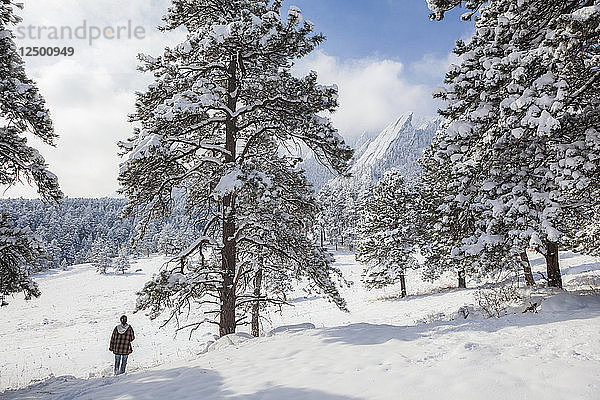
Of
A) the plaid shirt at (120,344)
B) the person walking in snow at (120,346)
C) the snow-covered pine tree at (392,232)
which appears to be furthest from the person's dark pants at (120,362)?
the snow-covered pine tree at (392,232)

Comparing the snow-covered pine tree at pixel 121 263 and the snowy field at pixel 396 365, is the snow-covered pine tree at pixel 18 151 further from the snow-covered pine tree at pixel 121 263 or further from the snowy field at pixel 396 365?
the snow-covered pine tree at pixel 121 263

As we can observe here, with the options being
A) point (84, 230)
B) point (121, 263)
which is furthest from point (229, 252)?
point (84, 230)

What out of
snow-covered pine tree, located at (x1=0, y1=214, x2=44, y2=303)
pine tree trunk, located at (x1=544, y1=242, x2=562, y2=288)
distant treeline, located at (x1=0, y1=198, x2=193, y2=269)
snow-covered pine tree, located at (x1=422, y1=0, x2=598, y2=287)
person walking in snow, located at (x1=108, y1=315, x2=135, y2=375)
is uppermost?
distant treeline, located at (x1=0, y1=198, x2=193, y2=269)

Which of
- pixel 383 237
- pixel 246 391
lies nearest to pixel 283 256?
pixel 246 391

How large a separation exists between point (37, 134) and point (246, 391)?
7640 millimetres

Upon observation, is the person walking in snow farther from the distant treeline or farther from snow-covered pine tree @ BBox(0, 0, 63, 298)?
the distant treeline

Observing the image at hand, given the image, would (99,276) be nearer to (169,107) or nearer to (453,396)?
(169,107)

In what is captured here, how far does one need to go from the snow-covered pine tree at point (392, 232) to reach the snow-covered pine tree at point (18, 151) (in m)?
23.3

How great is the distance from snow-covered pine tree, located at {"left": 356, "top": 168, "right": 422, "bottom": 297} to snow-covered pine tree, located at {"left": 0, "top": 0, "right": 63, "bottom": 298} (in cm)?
2331

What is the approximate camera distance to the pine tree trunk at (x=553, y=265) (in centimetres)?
1094

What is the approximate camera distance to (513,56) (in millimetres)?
7457

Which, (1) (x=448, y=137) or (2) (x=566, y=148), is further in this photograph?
(1) (x=448, y=137)

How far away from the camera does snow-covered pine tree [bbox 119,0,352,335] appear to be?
766 centimetres

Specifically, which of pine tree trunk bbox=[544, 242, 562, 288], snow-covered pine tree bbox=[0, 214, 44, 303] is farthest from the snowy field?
snow-covered pine tree bbox=[0, 214, 44, 303]
